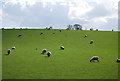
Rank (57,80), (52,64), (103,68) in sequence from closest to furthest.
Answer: (57,80) → (103,68) → (52,64)

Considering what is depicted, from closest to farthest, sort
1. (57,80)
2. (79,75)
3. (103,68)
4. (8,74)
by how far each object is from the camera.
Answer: (57,80), (79,75), (8,74), (103,68)

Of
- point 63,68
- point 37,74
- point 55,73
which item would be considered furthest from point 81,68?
point 37,74

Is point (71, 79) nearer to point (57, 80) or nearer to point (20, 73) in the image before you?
point (57, 80)

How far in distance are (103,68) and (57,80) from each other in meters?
5.19

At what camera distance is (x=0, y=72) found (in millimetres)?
17188

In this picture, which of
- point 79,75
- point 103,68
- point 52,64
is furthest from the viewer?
point 52,64

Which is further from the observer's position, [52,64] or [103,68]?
[52,64]

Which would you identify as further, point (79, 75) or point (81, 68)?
point (81, 68)

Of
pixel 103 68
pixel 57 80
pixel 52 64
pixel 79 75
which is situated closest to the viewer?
pixel 57 80

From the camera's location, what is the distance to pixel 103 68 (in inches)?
693

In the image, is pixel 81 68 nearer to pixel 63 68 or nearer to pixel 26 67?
pixel 63 68

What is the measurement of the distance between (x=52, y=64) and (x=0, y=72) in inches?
183

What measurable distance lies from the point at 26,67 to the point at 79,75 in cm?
541

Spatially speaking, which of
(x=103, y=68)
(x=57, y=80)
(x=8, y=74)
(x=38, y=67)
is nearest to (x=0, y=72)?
(x=8, y=74)
